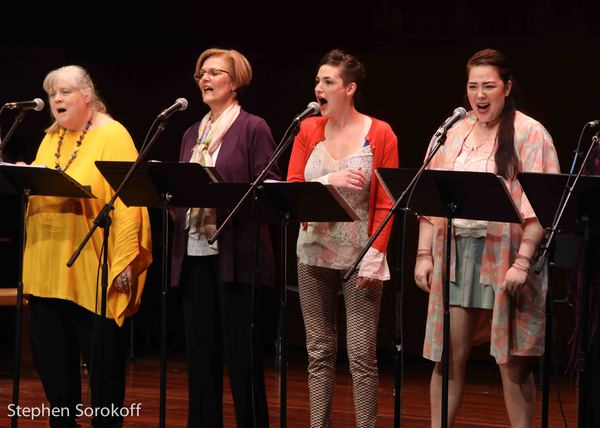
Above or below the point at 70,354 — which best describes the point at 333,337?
above

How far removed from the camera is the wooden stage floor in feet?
19.2

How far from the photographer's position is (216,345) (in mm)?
4656

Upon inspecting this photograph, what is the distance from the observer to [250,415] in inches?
179

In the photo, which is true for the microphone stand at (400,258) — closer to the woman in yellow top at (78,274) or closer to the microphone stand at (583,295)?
the microphone stand at (583,295)

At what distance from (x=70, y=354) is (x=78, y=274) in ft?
1.16

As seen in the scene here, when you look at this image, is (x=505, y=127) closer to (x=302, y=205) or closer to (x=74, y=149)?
(x=302, y=205)

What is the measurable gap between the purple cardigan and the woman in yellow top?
0.26 metres

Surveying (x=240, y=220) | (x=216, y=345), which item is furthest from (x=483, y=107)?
(x=216, y=345)

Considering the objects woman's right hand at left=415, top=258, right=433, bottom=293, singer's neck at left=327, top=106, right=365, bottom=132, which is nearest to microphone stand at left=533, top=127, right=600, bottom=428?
woman's right hand at left=415, top=258, right=433, bottom=293

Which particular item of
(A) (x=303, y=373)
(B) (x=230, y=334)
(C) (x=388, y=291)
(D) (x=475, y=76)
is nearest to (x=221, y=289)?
(B) (x=230, y=334)

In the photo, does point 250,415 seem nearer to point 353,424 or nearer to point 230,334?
point 230,334

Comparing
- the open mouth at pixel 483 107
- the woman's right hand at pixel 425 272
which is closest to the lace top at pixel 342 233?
the woman's right hand at pixel 425 272

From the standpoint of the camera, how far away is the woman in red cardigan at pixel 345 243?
4422mm

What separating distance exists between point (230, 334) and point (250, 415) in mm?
340
